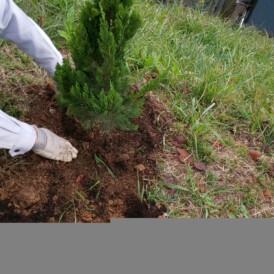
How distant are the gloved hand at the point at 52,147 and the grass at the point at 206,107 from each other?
12.8 inches

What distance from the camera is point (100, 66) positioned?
2.02m

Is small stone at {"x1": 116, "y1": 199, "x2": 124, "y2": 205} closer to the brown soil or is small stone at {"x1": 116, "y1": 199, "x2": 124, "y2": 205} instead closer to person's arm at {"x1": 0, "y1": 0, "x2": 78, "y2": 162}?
the brown soil

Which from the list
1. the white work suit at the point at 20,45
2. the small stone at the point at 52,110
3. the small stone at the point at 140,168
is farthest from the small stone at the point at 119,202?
the small stone at the point at 52,110

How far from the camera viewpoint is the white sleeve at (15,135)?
73.5 inches

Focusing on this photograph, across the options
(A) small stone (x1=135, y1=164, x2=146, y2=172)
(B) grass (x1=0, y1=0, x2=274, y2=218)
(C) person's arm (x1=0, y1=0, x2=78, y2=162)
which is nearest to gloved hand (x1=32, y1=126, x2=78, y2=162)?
(C) person's arm (x1=0, y1=0, x2=78, y2=162)

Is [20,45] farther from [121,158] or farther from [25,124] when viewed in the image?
[121,158]

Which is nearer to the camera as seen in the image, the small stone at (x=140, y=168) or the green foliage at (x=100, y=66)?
the green foliage at (x=100, y=66)

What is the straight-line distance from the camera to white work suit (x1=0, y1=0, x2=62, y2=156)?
189cm

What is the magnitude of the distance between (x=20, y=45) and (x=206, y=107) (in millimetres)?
1716

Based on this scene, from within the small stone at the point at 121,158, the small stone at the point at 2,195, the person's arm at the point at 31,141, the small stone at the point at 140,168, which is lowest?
the small stone at the point at 2,195

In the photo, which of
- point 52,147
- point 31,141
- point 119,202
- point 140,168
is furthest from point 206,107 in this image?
point 31,141

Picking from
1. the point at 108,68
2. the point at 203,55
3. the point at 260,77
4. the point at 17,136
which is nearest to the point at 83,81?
the point at 108,68

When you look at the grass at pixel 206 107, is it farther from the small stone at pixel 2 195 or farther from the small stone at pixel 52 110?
the small stone at pixel 2 195

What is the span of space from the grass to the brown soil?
92 mm
